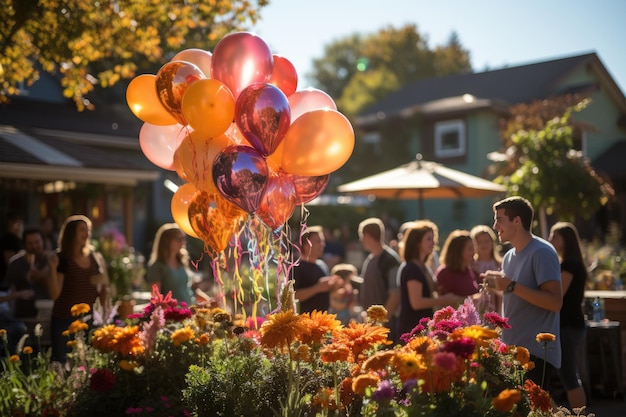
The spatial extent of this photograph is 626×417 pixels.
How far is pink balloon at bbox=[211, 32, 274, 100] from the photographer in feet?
16.1

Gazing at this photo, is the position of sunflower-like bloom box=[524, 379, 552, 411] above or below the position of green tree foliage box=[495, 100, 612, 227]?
below

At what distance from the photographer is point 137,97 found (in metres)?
5.21

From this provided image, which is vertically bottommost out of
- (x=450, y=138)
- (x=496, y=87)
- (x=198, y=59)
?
(x=198, y=59)

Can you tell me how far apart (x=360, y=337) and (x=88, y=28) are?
26.0 feet

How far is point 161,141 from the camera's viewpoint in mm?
5551

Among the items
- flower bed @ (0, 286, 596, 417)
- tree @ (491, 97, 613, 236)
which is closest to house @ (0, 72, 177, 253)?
tree @ (491, 97, 613, 236)

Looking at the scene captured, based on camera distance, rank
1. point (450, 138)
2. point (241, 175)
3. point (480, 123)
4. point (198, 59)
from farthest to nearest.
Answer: point (450, 138), point (480, 123), point (198, 59), point (241, 175)

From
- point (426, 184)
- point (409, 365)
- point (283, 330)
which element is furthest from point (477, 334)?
point (426, 184)

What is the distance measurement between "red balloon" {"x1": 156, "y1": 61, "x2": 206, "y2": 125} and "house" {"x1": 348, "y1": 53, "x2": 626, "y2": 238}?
21.3 metres

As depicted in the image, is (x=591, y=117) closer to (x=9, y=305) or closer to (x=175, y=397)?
(x=9, y=305)

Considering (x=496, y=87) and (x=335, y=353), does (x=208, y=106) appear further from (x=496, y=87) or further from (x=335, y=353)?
(x=496, y=87)

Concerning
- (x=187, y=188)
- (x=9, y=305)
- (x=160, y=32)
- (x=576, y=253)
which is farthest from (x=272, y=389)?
(x=160, y=32)

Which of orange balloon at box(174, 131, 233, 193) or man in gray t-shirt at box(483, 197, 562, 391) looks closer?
man in gray t-shirt at box(483, 197, 562, 391)

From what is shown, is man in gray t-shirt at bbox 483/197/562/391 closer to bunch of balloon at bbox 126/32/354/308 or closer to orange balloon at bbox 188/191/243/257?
bunch of balloon at bbox 126/32/354/308
